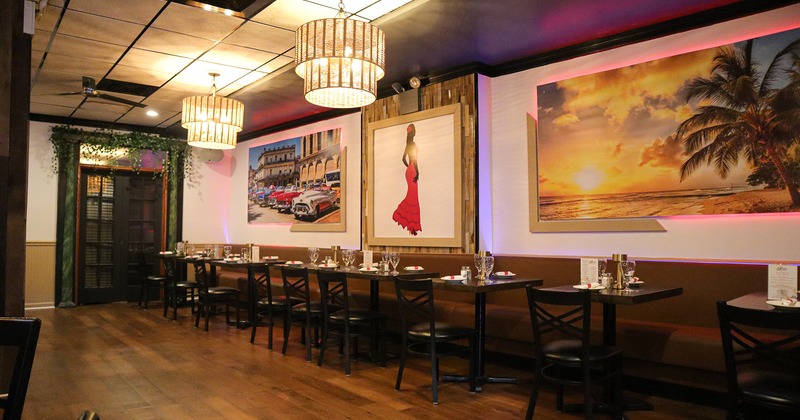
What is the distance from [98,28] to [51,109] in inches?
171

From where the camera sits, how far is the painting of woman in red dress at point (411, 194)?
21.1ft

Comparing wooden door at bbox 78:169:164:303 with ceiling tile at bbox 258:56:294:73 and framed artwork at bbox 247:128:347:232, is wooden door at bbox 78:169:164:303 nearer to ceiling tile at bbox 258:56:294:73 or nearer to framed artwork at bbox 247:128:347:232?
framed artwork at bbox 247:128:347:232

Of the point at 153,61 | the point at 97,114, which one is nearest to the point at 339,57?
the point at 153,61

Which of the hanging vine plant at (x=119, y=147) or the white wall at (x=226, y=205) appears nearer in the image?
the hanging vine plant at (x=119, y=147)

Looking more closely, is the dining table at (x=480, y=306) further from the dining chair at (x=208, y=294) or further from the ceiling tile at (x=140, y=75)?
the ceiling tile at (x=140, y=75)

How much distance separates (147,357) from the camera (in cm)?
518

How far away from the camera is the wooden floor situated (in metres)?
3.59

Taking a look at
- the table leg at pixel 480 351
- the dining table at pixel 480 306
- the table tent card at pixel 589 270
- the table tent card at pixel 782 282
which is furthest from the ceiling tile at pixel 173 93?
the table tent card at pixel 782 282

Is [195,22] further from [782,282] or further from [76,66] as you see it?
[782,282]

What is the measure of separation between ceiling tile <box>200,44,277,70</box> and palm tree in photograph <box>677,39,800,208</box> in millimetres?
4146

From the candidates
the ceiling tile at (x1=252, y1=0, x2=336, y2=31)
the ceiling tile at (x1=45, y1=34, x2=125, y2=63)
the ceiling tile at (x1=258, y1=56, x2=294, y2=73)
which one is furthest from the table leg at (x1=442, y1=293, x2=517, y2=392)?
the ceiling tile at (x1=45, y1=34, x2=125, y2=63)

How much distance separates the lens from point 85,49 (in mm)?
5691

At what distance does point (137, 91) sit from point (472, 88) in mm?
4756

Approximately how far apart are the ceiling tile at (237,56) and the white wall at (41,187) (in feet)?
15.4
